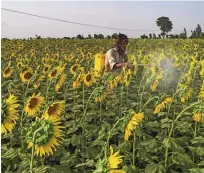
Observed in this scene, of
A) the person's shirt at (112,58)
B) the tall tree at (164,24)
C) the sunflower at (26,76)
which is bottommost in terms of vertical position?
the sunflower at (26,76)

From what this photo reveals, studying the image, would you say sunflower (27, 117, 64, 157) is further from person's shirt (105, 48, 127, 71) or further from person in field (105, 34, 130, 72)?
person's shirt (105, 48, 127, 71)

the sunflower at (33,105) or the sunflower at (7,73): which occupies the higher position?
the sunflower at (7,73)

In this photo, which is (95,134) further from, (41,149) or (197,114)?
(41,149)

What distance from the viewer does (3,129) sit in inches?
112

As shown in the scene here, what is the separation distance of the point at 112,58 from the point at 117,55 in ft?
0.57

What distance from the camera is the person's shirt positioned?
25.6 ft

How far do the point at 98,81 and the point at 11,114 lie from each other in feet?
12.4

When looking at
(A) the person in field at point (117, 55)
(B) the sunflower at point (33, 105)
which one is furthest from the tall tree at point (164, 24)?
(B) the sunflower at point (33, 105)

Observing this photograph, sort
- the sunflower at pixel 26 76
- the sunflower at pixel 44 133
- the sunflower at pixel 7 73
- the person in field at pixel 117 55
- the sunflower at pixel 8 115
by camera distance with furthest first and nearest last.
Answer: the person in field at pixel 117 55 → the sunflower at pixel 7 73 → the sunflower at pixel 26 76 → the sunflower at pixel 8 115 → the sunflower at pixel 44 133

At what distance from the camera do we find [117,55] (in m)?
7.94

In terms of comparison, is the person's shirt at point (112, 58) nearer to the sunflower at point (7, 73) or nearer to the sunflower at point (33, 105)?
the sunflower at point (7, 73)

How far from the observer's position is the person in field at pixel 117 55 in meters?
7.76

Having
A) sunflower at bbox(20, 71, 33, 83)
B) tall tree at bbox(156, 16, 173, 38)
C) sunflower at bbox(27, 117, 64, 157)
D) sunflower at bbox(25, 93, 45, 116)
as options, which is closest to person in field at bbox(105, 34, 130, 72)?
sunflower at bbox(20, 71, 33, 83)

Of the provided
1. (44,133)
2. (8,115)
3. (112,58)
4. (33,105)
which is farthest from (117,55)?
(44,133)
